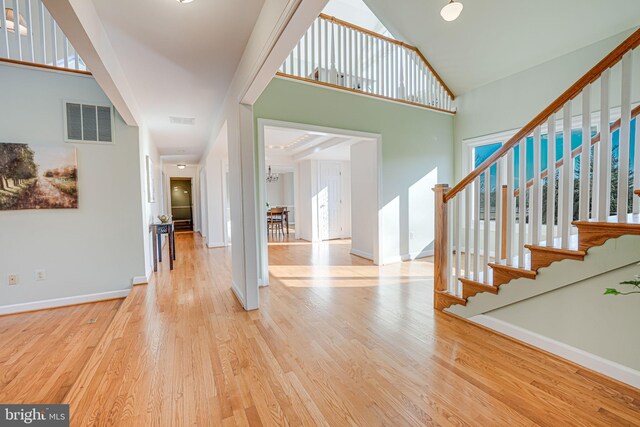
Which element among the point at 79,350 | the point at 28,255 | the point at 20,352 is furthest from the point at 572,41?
the point at 28,255

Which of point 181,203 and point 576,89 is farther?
point 181,203

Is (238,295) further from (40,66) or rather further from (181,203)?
(181,203)

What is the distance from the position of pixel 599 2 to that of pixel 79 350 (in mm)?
6383

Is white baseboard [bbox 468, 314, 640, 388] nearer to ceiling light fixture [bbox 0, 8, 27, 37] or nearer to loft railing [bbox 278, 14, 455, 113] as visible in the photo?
loft railing [bbox 278, 14, 455, 113]

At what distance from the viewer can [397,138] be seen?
4648mm

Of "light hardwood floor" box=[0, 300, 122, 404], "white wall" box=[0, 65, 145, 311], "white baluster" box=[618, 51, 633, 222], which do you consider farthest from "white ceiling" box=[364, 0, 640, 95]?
"light hardwood floor" box=[0, 300, 122, 404]

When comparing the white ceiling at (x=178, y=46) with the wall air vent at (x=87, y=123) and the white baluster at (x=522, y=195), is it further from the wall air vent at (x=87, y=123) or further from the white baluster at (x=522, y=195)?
the white baluster at (x=522, y=195)

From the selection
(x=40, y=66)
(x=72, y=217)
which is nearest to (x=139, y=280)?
(x=72, y=217)

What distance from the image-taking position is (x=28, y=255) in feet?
9.97

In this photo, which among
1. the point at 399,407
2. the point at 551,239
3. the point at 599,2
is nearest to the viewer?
the point at 399,407

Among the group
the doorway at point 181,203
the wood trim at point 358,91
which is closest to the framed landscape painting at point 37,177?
the wood trim at point 358,91

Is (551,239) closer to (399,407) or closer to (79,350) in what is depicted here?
(399,407)

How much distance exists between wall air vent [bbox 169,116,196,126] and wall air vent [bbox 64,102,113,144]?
97 cm

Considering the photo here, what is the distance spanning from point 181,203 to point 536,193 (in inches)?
473
